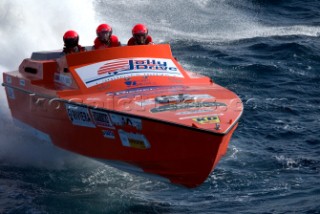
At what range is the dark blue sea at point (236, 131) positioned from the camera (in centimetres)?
904

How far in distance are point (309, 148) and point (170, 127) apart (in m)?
3.47

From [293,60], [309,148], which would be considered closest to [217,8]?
[293,60]

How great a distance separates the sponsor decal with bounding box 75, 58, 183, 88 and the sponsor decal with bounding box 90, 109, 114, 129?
0.89 meters

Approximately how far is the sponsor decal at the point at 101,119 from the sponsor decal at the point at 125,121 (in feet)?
0.29

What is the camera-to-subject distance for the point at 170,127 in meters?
8.02

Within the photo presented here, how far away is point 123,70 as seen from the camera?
9734mm

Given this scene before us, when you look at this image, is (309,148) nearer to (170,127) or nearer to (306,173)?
(306,173)

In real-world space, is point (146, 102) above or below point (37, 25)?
below

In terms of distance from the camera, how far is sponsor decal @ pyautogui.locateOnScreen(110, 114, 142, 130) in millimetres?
8273

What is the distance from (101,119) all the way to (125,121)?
1.43 ft

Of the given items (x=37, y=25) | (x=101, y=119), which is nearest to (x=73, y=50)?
(x=101, y=119)

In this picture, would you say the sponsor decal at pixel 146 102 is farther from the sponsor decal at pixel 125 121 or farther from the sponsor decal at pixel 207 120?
the sponsor decal at pixel 207 120

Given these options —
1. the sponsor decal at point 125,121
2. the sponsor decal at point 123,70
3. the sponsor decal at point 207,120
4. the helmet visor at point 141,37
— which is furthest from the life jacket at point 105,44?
the sponsor decal at point 207,120

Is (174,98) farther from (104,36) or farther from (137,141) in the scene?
(104,36)
